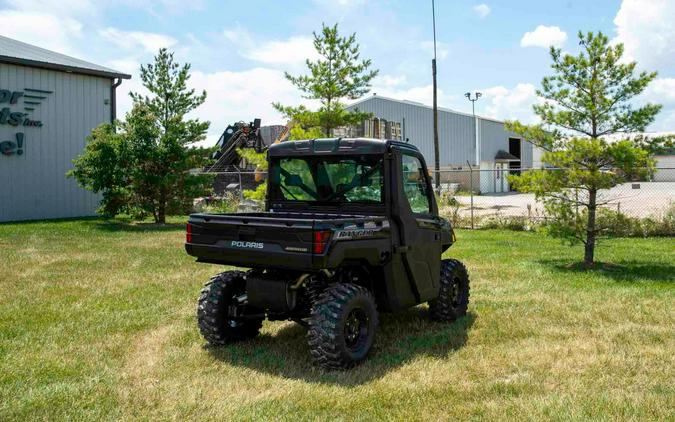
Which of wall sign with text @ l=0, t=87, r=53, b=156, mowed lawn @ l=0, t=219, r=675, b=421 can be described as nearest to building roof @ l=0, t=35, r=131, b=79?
wall sign with text @ l=0, t=87, r=53, b=156

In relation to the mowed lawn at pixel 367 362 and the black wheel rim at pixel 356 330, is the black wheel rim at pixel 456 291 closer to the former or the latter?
the mowed lawn at pixel 367 362

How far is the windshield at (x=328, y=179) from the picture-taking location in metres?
6.09

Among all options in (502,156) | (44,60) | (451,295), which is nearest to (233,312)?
(451,295)

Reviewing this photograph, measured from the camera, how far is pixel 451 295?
7.04 meters

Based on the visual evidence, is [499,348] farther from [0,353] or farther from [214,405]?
[0,353]

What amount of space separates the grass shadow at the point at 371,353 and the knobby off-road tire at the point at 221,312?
110 millimetres

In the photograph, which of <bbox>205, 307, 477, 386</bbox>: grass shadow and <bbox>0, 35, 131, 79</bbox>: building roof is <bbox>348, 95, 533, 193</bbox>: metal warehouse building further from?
<bbox>205, 307, 477, 386</bbox>: grass shadow

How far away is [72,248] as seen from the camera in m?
13.9

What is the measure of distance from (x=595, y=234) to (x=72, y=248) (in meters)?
10.8

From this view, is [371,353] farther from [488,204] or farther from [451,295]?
[488,204]

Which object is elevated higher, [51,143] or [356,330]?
[51,143]

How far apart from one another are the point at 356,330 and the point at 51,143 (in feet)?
66.8

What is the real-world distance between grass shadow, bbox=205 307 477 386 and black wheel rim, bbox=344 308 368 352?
0.18 m

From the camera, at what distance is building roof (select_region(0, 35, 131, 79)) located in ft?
70.4
